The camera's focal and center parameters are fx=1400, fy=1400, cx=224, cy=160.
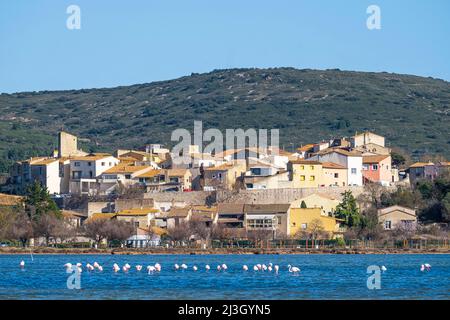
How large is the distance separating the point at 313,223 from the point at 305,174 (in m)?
11.8

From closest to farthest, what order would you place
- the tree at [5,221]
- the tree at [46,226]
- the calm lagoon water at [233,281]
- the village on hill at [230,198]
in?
the calm lagoon water at [233,281] < the tree at [46,226] < the tree at [5,221] < the village on hill at [230,198]

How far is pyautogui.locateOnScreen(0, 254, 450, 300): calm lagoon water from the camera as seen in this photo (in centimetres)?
4462

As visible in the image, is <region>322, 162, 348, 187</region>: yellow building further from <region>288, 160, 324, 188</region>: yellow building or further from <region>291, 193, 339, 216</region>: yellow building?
<region>291, 193, 339, 216</region>: yellow building

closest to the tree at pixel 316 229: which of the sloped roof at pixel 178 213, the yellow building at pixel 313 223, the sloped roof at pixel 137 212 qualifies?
the yellow building at pixel 313 223

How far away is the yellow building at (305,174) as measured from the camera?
320ft

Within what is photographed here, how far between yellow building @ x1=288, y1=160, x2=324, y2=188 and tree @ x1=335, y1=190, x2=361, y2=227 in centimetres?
757

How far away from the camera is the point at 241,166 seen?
327 feet

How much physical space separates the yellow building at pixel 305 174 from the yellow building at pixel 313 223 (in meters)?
9.33

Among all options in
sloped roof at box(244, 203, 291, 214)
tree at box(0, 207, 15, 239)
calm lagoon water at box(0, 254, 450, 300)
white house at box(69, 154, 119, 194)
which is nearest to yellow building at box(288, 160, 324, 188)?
sloped roof at box(244, 203, 291, 214)

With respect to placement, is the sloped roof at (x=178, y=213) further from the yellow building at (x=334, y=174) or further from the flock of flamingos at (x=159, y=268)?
the flock of flamingos at (x=159, y=268)

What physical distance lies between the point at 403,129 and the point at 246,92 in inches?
1733

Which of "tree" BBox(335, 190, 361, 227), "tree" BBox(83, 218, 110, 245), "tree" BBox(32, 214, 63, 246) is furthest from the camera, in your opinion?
"tree" BBox(335, 190, 361, 227)
